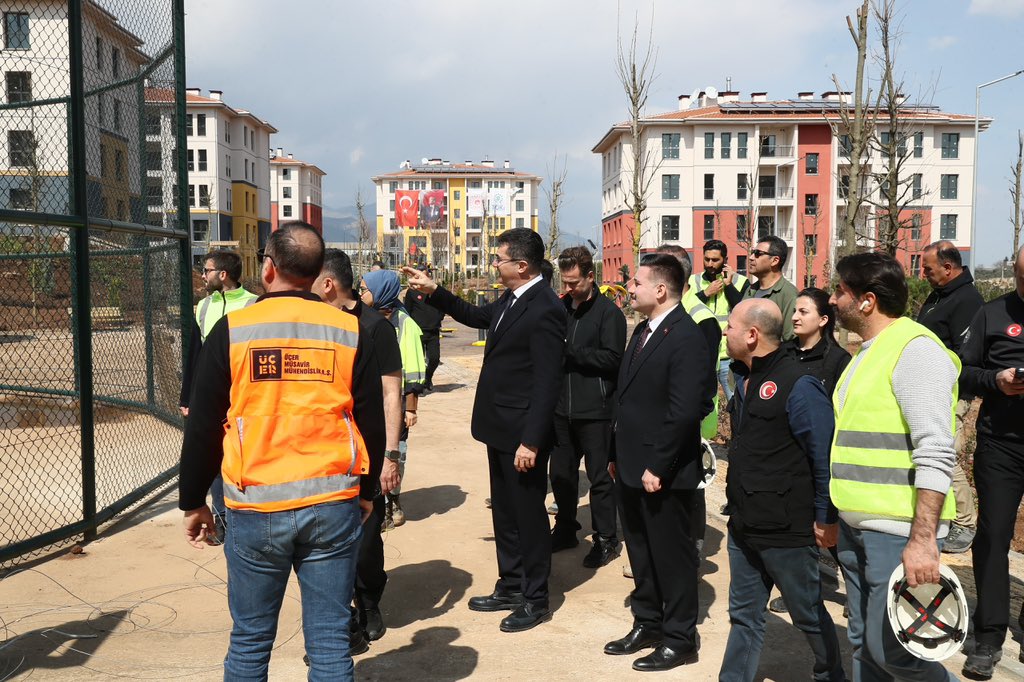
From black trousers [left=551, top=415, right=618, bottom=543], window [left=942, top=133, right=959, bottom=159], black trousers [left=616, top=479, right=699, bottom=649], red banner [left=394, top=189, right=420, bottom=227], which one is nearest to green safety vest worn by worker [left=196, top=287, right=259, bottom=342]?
black trousers [left=551, top=415, right=618, bottom=543]

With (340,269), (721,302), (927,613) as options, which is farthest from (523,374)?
(721,302)

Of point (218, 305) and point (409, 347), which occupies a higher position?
point (218, 305)

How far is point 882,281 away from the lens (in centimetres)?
316

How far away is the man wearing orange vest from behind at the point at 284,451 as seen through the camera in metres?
2.82

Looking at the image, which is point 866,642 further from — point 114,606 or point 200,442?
point 114,606

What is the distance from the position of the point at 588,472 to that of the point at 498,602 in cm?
140

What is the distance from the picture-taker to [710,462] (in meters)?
5.45

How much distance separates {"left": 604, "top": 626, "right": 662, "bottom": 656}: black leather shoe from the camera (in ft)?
14.0

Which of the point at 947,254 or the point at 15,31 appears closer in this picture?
the point at 947,254

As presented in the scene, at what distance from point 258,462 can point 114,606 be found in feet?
9.10

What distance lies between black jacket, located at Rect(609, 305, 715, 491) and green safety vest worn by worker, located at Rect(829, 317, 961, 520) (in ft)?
3.16

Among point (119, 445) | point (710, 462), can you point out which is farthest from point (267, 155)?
point (710, 462)

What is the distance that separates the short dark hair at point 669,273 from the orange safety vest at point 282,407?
194cm

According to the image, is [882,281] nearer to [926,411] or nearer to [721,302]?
[926,411]
